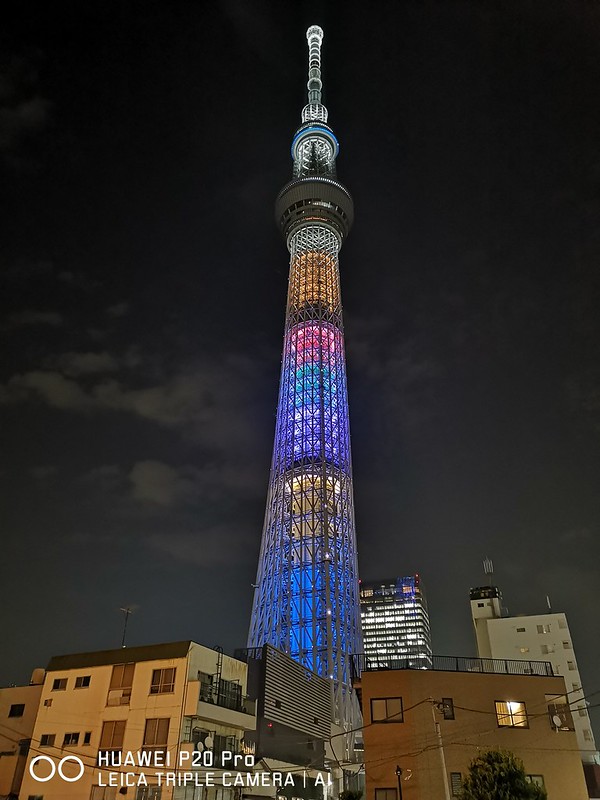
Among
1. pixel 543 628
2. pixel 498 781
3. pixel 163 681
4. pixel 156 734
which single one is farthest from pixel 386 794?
pixel 543 628

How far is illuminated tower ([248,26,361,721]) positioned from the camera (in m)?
47.4

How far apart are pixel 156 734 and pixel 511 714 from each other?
14.5 meters

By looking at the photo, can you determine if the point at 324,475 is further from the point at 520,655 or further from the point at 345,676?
the point at 520,655

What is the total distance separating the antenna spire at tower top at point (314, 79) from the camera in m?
75.3

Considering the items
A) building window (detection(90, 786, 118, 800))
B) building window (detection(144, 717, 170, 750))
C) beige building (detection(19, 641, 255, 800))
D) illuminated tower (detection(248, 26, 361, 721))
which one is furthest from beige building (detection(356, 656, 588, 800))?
illuminated tower (detection(248, 26, 361, 721))

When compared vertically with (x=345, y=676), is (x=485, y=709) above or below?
below

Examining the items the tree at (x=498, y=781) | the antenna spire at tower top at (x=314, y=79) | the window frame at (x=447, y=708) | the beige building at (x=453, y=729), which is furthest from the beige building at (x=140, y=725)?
the antenna spire at tower top at (x=314, y=79)

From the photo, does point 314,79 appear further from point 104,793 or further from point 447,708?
point 104,793

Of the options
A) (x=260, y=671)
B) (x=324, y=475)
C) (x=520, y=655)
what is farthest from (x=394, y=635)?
(x=260, y=671)

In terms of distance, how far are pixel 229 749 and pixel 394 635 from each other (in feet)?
582

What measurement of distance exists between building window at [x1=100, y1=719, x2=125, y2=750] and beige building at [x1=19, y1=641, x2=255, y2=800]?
0.14ft

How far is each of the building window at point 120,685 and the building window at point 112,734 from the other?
0.78 meters

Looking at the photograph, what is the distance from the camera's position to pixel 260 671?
99.2ft

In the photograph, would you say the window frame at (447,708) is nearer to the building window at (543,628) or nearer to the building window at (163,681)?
the building window at (163,681)
